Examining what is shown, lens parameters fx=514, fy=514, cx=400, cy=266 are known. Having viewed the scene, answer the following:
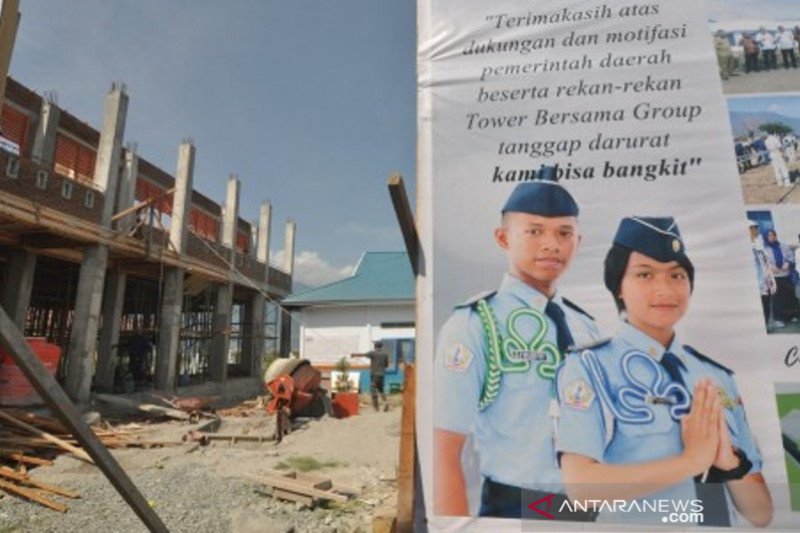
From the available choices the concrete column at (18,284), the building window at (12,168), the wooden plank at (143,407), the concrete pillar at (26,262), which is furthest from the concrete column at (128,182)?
the wooden plank at (143,407)

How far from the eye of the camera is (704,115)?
2689mm

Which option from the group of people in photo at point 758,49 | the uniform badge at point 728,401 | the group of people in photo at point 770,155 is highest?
the group of people in photo at point 758,49

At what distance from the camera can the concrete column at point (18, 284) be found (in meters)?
15.4

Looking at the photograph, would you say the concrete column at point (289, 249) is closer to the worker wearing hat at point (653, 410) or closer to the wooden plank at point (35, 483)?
the wooden plank at point (35, 483)

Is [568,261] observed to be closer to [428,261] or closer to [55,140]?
[428,261]

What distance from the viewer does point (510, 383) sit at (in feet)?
8.32

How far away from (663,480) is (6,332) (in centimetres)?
313

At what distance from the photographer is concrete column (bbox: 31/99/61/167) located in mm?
15523

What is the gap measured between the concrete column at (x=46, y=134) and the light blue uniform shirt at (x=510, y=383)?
665 inches

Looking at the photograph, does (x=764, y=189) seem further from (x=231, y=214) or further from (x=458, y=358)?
(x=231, y=214)

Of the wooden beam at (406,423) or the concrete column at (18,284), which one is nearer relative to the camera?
the wooden beam at (406,423)

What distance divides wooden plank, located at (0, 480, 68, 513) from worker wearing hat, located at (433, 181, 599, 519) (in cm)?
742

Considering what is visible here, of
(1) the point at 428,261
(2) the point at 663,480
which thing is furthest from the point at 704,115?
(2) the point at 663,480

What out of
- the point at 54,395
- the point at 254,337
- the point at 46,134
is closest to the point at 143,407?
the point at 46,134
